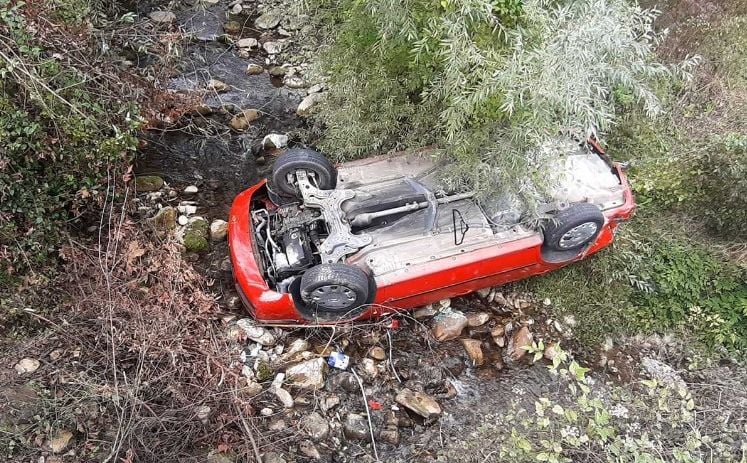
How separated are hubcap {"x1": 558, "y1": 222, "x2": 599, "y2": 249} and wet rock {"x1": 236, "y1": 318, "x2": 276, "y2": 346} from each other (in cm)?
272

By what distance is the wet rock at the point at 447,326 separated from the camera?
531 centimetres

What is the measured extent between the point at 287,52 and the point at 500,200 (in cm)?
440

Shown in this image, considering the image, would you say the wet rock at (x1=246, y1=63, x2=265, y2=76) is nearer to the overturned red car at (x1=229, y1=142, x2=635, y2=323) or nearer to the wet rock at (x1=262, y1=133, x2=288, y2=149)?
the wet rock at (x1=262, y1=133, x2=288, y2=149)

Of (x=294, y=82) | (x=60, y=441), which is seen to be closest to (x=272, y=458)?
(x=60, y=441)

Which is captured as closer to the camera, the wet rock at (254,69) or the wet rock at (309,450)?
the wet rock at (309,450)

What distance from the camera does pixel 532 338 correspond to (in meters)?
5.40

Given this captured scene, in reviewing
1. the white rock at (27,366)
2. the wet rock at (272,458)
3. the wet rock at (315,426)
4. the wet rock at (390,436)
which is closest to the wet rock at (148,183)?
the white rock at (27,366)

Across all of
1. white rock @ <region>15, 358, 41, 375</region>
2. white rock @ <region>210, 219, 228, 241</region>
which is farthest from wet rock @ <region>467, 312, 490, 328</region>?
white rock @ <region>15, 358, 41, 375</region>

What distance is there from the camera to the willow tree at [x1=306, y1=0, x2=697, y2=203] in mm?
3998

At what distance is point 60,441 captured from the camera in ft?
13.3

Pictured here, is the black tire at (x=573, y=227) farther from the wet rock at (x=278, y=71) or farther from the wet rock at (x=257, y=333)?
the wet rock at (x=278, y=71)

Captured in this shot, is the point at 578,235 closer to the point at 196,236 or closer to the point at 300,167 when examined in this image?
the point at 300,167

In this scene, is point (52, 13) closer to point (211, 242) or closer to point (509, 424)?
point (211, 242)

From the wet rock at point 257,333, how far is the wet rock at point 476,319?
1895 mm
